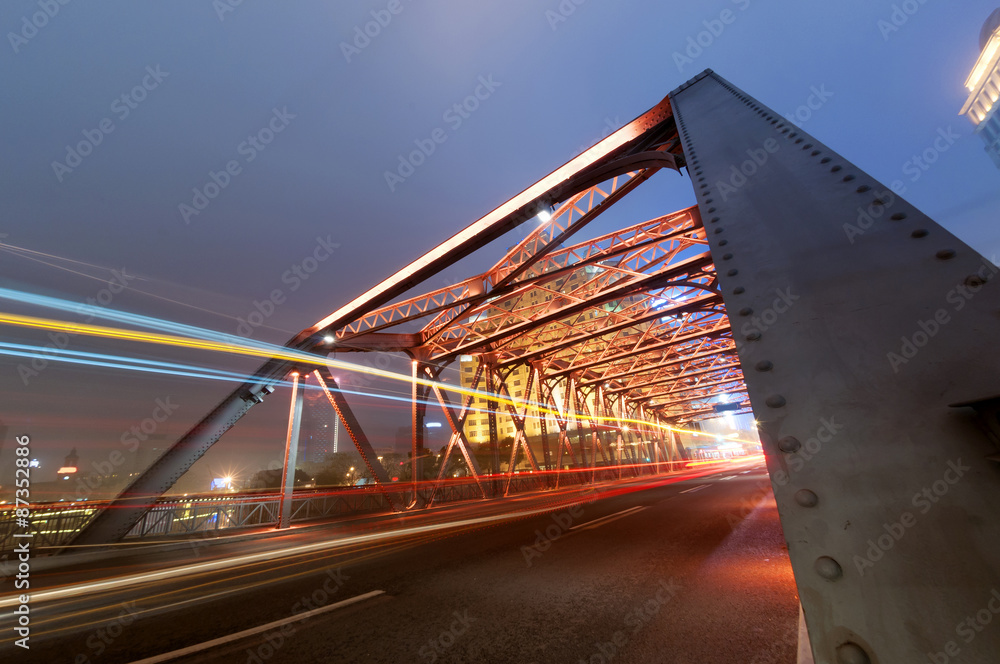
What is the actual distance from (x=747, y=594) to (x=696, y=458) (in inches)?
3046

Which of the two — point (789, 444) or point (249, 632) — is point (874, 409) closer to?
point (789, 444)

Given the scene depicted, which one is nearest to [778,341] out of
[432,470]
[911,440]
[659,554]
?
[911,440]

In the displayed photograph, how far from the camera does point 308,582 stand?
529 centimetres

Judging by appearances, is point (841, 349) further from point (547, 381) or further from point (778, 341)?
point (547, 381)

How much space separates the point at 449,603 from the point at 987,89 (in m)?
→ 102

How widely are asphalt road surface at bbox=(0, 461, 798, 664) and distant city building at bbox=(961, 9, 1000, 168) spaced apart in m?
90.3

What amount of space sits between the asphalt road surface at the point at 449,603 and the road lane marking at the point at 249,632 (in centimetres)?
2

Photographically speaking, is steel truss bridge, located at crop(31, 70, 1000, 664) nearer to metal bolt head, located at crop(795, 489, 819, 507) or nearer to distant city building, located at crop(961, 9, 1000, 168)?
metal bolt head, located at crop(795, 489, 819, 507)

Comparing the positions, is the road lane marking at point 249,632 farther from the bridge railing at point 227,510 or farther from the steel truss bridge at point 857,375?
the bridge railing at point 227,510

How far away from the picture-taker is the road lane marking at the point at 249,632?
10.4 feet

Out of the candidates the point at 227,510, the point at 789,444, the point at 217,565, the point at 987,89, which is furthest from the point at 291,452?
the point at 987,89

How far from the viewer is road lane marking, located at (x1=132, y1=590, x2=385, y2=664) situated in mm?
3180

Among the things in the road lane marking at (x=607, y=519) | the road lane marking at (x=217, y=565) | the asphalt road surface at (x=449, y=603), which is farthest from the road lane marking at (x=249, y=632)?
the road lane marking at (x=607, y=519)

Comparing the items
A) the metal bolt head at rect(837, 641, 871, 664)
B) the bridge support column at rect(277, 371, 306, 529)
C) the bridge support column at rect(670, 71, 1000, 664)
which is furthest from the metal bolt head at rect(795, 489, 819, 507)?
the bridge support column at rect(277, 371, 306, 529)
